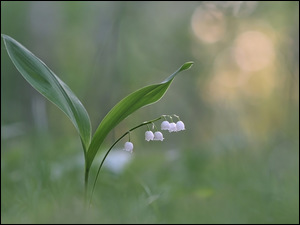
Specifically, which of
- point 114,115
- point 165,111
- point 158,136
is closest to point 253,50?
point 165,111

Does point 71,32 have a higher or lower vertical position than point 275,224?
lower

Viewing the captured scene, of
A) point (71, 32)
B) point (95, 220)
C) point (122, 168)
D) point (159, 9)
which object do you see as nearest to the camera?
point (95, 220)

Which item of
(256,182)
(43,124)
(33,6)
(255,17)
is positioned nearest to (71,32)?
(33,6)

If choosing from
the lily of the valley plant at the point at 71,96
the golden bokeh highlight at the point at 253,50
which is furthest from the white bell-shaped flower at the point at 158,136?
the golden bokeh highlight at the point at 253,50

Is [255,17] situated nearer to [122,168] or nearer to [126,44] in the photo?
[126,44]

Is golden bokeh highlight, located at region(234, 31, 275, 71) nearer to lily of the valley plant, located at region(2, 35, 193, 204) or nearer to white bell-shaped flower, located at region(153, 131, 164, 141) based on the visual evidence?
white bell-shaped flower, located at region(153, 131, 164, 141)

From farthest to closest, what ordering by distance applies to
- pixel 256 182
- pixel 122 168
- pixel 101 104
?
pixel 101 104 → pixel 122 168 → pixel 256 182

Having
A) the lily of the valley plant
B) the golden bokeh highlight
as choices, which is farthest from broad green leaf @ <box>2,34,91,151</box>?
the golden bokeh highlight
